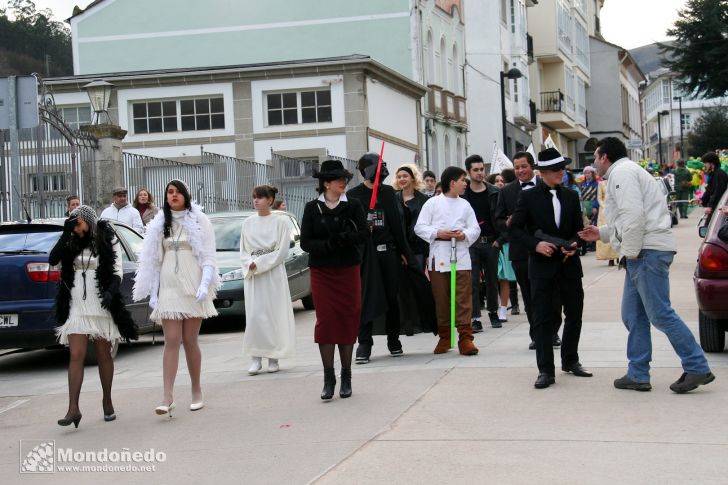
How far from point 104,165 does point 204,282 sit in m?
12.2

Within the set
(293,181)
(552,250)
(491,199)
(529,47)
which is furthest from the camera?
(529,47)

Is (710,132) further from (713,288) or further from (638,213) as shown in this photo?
(638,213)

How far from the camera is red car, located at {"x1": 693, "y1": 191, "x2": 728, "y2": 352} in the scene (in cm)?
977

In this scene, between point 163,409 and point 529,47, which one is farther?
point 529,47

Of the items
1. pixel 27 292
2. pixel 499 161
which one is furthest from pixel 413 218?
pixel 499 161

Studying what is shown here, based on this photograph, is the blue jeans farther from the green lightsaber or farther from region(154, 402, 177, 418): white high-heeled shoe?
region(154, 402, 177, 418): white high-heeled shoe

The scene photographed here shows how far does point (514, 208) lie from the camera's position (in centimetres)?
1096

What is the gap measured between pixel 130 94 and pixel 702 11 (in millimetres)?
18954

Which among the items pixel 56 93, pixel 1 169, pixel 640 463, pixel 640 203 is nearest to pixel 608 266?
pixel 1 169

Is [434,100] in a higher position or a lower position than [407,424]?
higher

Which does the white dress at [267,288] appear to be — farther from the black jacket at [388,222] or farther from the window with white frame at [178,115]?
the window with white frame at [178,115]

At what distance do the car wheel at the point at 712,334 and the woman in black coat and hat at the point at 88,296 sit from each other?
5.24 metres

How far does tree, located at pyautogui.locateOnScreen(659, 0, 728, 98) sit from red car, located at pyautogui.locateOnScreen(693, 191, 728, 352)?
1148 inches

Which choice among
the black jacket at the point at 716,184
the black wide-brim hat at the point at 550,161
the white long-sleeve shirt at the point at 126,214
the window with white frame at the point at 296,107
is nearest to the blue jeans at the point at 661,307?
the black wide-brim hat at the point at 550,161
